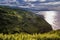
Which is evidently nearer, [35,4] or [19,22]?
[19,22]

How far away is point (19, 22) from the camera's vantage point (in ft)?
29.5

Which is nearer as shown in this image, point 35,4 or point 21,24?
point 21,24

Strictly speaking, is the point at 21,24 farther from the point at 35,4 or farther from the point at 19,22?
the point at 35,4

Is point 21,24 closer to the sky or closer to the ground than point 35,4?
closer to the sky

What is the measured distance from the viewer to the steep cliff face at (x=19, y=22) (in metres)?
8.54

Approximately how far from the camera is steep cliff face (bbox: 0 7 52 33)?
854 centimetres

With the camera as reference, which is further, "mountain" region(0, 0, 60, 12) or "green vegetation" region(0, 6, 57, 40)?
"mountain" region(0, 0, 60, 12)

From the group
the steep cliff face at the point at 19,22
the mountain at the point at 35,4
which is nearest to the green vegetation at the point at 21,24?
the steep cliff face at the point at 19,22

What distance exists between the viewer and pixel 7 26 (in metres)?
8.54

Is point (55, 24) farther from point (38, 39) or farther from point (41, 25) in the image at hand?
point (38, 39)

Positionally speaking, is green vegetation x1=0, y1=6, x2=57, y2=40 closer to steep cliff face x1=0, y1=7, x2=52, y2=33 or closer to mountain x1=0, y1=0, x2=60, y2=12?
steep cliff face x1=0, y1=7, x2=52, y2=33

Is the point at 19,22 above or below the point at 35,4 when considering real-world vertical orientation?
above

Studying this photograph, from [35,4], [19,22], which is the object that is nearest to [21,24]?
[19,22]

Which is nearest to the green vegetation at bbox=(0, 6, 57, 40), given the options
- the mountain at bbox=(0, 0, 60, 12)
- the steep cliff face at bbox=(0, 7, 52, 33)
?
the steep cliff face at bbox=(0, 7, 52, 33)
